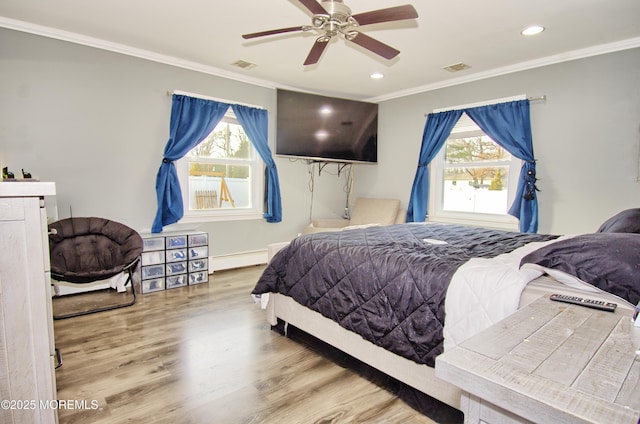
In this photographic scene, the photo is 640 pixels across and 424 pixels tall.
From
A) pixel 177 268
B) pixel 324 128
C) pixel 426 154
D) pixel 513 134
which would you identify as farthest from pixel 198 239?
pixel 513 134

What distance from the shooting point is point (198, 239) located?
3.98 metres

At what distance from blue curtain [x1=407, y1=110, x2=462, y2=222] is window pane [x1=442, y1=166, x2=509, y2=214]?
0.91 feet

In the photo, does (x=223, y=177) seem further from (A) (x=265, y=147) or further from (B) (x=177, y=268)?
(B) (x=177, y=268)

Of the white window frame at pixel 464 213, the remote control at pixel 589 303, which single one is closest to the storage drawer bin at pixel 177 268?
the white window frame at pixel 464 213

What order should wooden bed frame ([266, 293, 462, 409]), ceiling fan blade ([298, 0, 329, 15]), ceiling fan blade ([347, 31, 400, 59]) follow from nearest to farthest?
1. wooden bed frame ([266, 293, 462, 409])
2. ceiling fan blade ([298, 0, 329, 15])
3. ceiling fan blade ([347, 31, 400, 59])

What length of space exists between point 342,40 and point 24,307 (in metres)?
3.15

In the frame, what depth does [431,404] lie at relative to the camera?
1.82m

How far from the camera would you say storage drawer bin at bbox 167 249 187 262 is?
12.3ft

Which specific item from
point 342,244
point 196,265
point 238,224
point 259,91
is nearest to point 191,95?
point 259,91

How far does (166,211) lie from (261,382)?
2.56 m

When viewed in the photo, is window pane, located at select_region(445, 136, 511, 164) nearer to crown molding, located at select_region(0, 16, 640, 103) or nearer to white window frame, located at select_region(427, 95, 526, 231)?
white window frame, located at select_region(427, 95, 526, 231)

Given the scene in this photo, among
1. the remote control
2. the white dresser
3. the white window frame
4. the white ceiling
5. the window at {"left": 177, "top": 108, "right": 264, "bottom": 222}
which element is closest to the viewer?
the remote control

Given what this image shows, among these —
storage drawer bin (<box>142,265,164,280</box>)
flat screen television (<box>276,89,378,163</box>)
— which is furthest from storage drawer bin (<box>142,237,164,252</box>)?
flat screen television (<box>276,89,378,163</box>)

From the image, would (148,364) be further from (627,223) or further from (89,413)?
(627,223)
